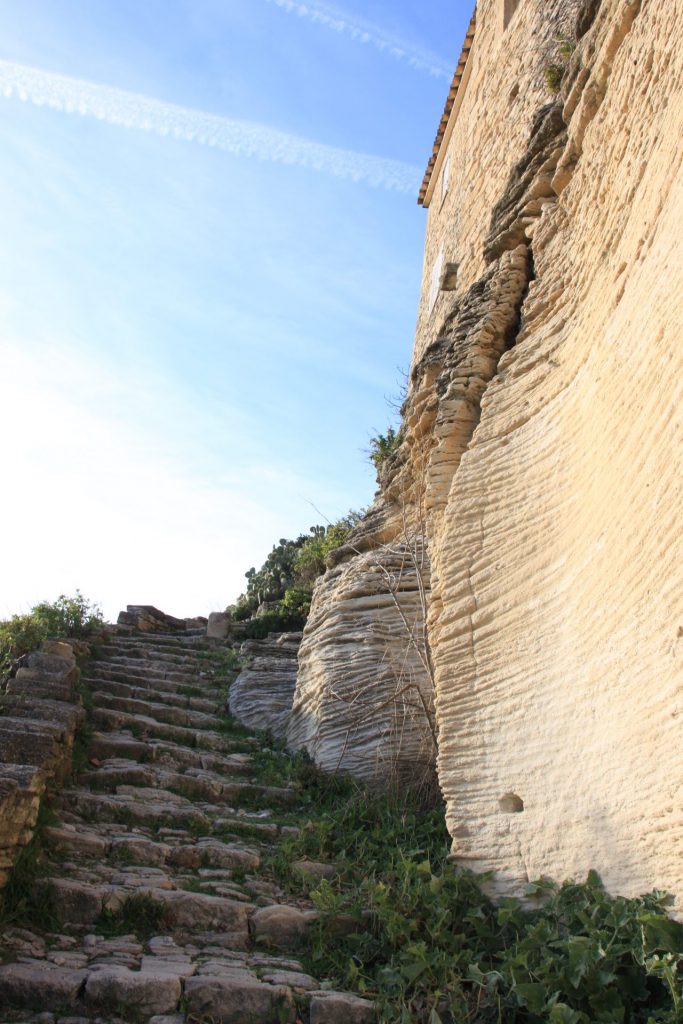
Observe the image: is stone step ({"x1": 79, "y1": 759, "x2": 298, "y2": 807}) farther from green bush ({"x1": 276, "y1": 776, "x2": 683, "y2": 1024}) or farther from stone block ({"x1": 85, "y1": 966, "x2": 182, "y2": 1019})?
stone block ({"x1": 85, "y1": 966, "x2": 182, "y2": 1019})

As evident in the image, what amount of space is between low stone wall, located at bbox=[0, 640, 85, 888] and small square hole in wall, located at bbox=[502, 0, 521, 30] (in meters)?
8.42

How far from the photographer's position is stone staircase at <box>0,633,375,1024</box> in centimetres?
368

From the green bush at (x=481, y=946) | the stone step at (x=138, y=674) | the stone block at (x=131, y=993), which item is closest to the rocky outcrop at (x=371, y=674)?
the green bush at (x=481, y=946)

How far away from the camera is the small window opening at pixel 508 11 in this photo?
9.84 metres

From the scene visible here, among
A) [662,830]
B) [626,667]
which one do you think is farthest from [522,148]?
[662,830]

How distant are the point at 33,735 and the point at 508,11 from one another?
30.5 ft

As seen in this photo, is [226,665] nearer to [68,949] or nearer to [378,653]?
[378,653]

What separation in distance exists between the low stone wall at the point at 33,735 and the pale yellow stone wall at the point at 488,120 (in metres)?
4.96

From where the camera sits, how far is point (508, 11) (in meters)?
9.93

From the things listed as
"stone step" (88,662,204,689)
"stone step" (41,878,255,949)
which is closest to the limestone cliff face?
"stone step" (41,878,255,949)

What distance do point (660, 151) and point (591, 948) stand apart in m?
3.54

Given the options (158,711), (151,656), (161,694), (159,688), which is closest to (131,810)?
(158,711)

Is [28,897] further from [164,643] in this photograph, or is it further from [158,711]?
[164,643]

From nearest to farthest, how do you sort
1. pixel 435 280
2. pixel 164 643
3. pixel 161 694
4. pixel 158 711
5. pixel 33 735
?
pixel 33 735 → pixel 158 711 → pixel 161 694 → pixel 435 280 → pixel 164 643
